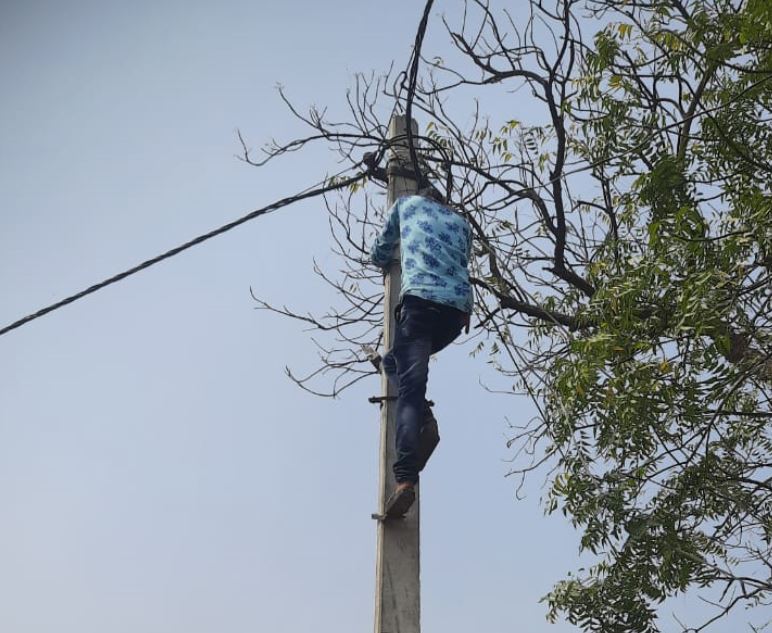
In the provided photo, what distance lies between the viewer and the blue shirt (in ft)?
13.2

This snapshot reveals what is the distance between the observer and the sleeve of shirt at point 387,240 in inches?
171

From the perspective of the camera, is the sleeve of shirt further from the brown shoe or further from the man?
the brown shoe

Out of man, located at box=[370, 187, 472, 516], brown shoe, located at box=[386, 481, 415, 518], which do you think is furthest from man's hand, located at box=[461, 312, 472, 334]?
brown shoe, located at box=[386, 481, 415, 518]

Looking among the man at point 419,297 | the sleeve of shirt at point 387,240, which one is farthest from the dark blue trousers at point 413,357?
the sleeve of shirt at point 387,240

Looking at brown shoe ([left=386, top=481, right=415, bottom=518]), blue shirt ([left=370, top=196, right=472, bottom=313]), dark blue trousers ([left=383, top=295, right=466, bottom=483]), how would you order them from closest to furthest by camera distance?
brown shoe ([left=386, top=481, right=415, bottom=518]) → dark blue trousers ([left=383, top=295, right=466, bottom=483]) → blue shirt ([left=370, top=196, right=472, bottom=313])

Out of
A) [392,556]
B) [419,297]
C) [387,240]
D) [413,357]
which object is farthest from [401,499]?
[387,240]

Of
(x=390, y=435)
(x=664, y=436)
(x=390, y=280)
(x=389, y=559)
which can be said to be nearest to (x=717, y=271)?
(x=664, y=436)

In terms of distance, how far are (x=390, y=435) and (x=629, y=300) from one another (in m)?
2.03

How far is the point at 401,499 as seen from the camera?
3500 mm

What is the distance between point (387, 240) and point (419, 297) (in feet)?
1.66

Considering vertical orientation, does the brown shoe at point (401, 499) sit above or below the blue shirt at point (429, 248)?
below

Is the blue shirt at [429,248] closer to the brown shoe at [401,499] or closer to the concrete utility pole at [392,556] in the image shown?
the concrete utility pole at [392,556]

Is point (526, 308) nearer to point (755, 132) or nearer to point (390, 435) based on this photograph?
point (755, 132)

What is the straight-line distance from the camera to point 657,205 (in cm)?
620
